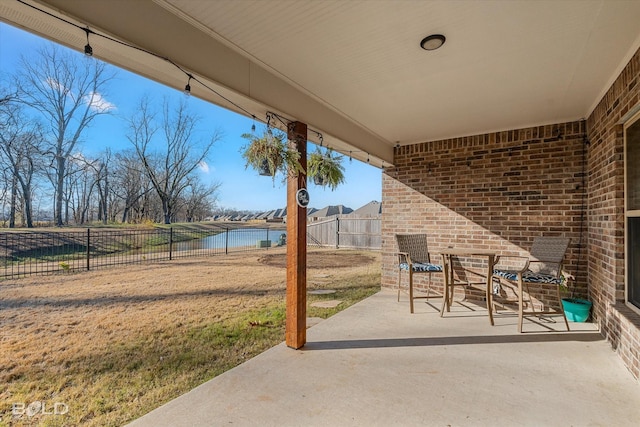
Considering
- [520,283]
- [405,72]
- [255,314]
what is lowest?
[255,314]

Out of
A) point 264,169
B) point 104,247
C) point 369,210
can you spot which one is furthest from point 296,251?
point 369,210

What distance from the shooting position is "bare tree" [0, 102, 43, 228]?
392 cm

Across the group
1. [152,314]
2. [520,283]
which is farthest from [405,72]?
[152,314]

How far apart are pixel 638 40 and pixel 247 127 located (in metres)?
2.91

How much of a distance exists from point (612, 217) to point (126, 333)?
5046 mm

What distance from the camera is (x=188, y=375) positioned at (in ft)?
7.50

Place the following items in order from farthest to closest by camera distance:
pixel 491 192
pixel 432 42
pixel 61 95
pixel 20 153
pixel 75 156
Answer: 1. pixel 61 95
2. pixel 75 156
3. pixel 491 192
4. pixel 20 153
5. pixel 432 42

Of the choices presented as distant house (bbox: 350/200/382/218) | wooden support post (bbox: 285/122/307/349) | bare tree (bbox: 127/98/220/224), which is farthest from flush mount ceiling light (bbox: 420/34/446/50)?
distant house (bbox: 350/200/382/218)

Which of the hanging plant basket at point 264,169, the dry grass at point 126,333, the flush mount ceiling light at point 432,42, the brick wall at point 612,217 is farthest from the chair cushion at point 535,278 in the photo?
the hanging plant basket at point 264,169

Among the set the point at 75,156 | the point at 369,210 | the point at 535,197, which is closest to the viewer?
the point at 535,197

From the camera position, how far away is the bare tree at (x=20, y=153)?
3.92m

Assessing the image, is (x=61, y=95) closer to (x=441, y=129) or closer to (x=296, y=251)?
(x=296, y=251)

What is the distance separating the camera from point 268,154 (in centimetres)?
244

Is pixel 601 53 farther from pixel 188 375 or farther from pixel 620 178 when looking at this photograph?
pixel 188 375
